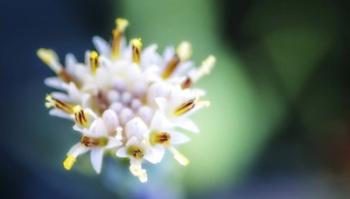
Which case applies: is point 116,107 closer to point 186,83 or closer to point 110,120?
point 110,120

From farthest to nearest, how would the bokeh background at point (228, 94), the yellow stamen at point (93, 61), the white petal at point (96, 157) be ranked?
the bokeh background at point (228, 94)
the yellow stamen at point (93, 61)
the white petal at point (96, 157)

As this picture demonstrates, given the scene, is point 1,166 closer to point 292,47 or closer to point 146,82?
point 146,82

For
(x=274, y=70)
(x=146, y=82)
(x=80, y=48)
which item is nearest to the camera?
(x=146, y=82)

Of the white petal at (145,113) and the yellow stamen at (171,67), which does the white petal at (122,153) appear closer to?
the white petal at (145,113)

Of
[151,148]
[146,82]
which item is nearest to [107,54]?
[146,82]

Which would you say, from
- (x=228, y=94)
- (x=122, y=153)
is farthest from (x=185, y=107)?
(x=228, y=94)

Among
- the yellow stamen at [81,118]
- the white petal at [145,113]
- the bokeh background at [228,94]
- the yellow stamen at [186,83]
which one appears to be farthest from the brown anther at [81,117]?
the bokeh background at [228,94]
